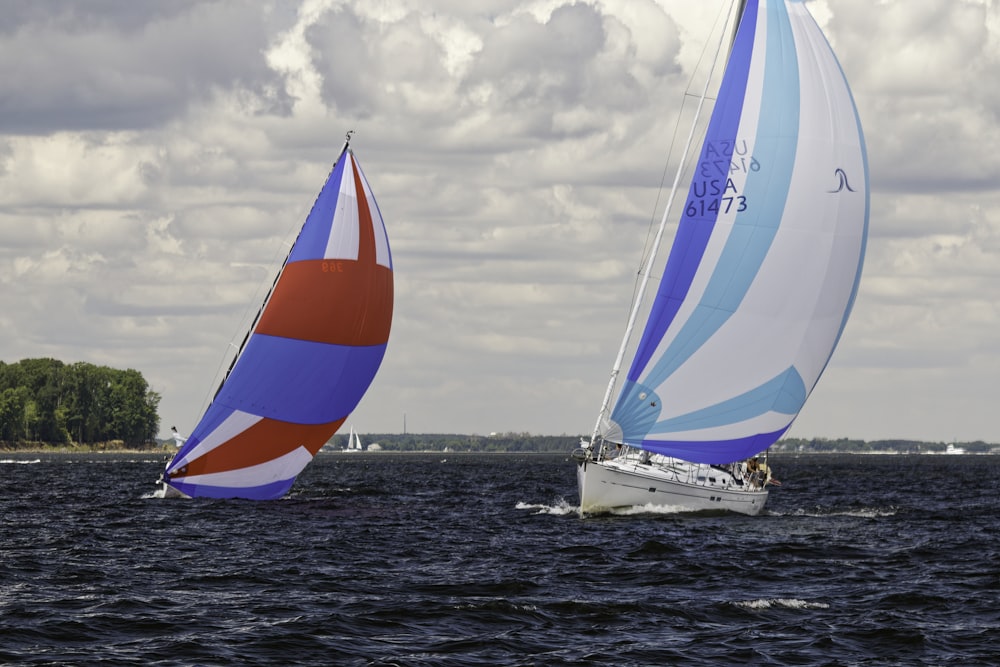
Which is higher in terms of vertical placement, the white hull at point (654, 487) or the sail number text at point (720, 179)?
the sail number text at point (720, 179)

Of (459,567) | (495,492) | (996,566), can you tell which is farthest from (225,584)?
(495,492)

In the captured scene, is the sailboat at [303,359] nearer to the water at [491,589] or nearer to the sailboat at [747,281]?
the water at [491,589]

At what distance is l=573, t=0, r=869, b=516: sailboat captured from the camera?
37594 millimetres

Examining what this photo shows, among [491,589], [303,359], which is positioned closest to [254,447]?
[303,359]

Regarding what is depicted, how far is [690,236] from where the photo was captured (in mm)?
38062

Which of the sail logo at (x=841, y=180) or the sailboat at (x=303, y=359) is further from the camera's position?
the sailboat at (x=303, y=359)

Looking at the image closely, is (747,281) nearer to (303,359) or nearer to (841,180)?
(841,180)

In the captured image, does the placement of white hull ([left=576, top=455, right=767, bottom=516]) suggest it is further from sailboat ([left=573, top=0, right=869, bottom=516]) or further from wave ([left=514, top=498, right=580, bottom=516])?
wave ([left=514, top=498, right=580, bottom=516])

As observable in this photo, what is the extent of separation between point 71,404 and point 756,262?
16032 cm

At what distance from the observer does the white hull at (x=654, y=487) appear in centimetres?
3750

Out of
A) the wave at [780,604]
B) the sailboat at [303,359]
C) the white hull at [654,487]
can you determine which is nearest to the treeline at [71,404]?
the sailboat at [303,359]

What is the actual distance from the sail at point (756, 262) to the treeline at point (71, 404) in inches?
6095

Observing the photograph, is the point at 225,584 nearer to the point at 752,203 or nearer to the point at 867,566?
the point at 867,566

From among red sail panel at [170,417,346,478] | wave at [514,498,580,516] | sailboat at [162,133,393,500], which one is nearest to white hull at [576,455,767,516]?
wave at [514,498,580,516]
